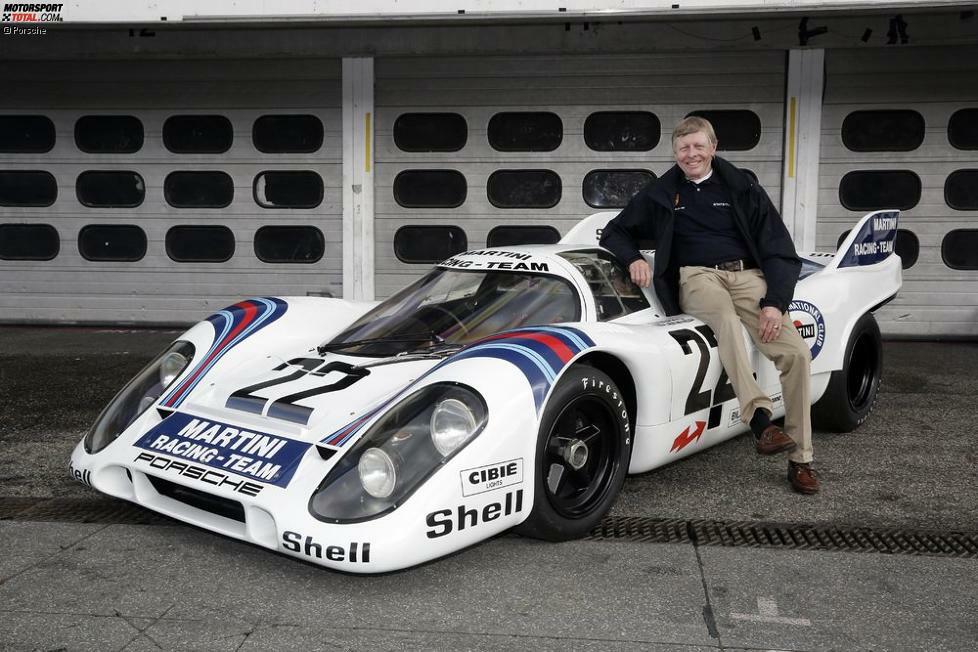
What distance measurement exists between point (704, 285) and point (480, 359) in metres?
1.41

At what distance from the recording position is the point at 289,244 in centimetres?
866

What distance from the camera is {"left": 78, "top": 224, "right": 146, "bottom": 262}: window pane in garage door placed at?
348 inches

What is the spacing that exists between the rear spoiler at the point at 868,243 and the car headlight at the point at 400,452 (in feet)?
8.56

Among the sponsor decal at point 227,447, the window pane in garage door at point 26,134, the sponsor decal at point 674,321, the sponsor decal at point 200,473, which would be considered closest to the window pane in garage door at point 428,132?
the window pane in garage door at point 26,134

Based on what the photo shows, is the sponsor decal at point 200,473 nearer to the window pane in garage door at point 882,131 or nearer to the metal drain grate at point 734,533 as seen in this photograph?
the metal drain grate at point 734,533

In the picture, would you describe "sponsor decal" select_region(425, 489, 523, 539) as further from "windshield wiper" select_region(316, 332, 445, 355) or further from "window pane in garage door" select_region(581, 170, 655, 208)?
"window pane in garage door" select_region(581, 170, 655, 208)

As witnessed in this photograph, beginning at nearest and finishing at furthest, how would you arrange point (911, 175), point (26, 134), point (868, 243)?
point (868, 243) < point (911, 175) < point (26, 134)

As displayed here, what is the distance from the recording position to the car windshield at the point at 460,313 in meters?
3.86

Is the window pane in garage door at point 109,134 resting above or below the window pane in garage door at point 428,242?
above

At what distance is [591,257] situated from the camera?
4.23 metres

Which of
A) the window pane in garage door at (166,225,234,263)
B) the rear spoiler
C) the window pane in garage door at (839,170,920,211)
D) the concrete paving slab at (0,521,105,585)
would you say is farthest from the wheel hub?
the window pane in garage door at (166,225,234,263)

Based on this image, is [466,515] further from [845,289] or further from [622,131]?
[622,131]

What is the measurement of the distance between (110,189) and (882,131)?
6.73m

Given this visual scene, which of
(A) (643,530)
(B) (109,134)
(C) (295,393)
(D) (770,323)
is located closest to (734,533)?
(A) (643,530)
